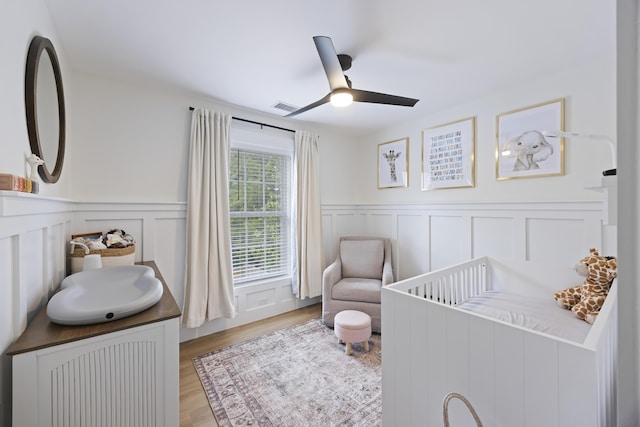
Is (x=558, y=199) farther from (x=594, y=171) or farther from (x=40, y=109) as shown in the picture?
(x=40, y=109)

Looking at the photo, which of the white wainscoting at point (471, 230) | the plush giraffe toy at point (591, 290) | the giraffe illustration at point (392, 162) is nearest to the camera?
the plush giraffe toy at point (591, 290)

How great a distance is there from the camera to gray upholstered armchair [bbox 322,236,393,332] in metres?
2.69

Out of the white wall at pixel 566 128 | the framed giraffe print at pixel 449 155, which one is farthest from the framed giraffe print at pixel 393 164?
the framed giraffe print at pixel 449 155

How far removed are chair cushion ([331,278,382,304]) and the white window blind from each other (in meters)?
0.78

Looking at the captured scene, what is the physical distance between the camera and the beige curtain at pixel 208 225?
2.47 metres

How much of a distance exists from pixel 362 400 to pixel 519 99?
9.22 feet

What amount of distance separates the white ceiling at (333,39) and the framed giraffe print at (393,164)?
97 centimetres

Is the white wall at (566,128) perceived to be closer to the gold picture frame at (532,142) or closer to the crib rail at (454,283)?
the gold picture frame at (532,142)

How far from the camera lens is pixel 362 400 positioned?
1772mm

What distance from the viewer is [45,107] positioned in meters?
1.37

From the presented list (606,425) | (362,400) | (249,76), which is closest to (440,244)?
(362,400)

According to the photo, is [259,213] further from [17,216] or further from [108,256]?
[17,216]

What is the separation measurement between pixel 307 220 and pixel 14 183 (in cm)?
253

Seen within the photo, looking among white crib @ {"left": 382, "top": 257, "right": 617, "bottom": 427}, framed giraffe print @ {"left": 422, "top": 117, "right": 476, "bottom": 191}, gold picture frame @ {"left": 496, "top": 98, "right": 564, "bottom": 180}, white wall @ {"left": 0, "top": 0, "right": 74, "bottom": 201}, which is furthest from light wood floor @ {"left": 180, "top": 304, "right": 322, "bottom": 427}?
gold picture frame @ {"left": 496, "top": 98, "right": 564, "bottom": 180}
